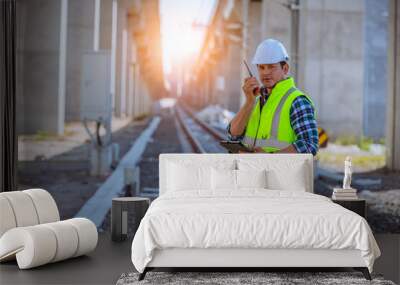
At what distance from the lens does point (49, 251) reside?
12.7 ft

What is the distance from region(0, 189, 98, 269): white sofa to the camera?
384 cm

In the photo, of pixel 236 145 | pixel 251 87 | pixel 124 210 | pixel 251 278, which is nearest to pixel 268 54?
pixel 251 87

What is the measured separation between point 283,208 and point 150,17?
695cm

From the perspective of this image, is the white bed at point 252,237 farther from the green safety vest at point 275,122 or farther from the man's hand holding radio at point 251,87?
the man's hand holding radio at point 251,87

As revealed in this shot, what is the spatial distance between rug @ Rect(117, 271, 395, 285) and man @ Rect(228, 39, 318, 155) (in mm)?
869

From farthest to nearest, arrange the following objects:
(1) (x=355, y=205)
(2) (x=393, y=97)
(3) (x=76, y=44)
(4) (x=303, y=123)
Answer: (2) (x=393, y=97)
(3) (x=76, y=44)
(1) (x=355, y=205)
(4) (x=303, y=123)

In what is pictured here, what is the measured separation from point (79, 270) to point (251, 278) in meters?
1.06

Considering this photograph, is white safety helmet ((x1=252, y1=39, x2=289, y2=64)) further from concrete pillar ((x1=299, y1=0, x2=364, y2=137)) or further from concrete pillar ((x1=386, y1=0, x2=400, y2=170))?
concrete pillar ((x1=299, y1=0, x2=364, y2=137))

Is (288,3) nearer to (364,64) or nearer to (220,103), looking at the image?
(364,64)

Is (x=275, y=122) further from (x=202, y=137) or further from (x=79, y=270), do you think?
(x=202, y=137)

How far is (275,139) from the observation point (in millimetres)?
4199

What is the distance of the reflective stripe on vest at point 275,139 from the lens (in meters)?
4.12

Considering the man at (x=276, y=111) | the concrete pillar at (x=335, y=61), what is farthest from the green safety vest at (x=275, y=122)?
the concrete pillar at (x=335, y=61)

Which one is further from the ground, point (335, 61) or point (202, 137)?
point (335, 61)
